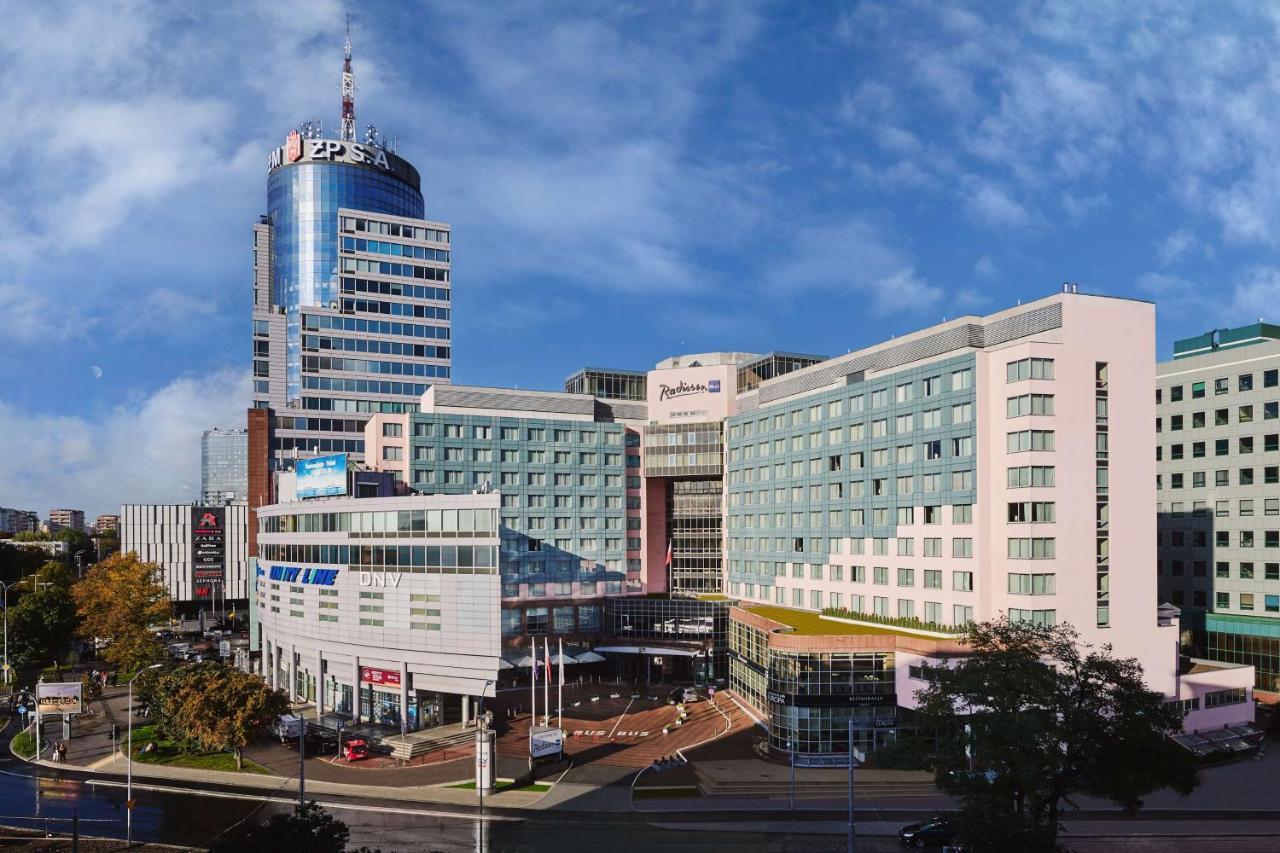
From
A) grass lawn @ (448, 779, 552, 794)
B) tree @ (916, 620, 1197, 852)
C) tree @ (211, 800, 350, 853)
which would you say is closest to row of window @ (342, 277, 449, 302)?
grass lawn @ (448, 779, 552, 794)

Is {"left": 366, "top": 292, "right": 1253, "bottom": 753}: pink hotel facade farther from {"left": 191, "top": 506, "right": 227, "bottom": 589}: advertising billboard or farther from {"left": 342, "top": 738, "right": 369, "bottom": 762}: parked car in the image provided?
{"left": 191, "top": 506, "right": 227, "bottom": 589}: advertising billboard

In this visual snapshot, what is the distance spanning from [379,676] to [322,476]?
23.6 metres

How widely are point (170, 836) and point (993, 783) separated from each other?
2047 inches

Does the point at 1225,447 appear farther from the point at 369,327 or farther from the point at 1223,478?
the point at 369,327

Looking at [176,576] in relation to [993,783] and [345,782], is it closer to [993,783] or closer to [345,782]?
[345,782]

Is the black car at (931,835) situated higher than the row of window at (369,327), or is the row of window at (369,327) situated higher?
the row of window at (369,327)

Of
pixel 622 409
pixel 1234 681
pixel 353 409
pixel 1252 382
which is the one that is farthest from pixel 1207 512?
pixel 353 409

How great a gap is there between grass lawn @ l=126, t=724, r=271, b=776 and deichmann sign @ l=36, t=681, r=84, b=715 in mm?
6991

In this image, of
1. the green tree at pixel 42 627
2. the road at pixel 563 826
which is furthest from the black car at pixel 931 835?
the green tree at pixel 42 627

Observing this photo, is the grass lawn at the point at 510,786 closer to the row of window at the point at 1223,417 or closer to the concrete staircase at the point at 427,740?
the concrete staircase at the point at 427,740

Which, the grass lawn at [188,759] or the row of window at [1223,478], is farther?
the row of window at [1223,478]

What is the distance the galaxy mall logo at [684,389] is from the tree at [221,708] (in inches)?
2520

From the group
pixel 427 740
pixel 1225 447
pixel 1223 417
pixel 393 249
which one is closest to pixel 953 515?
pixel 1225 447

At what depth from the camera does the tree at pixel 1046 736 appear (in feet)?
147
